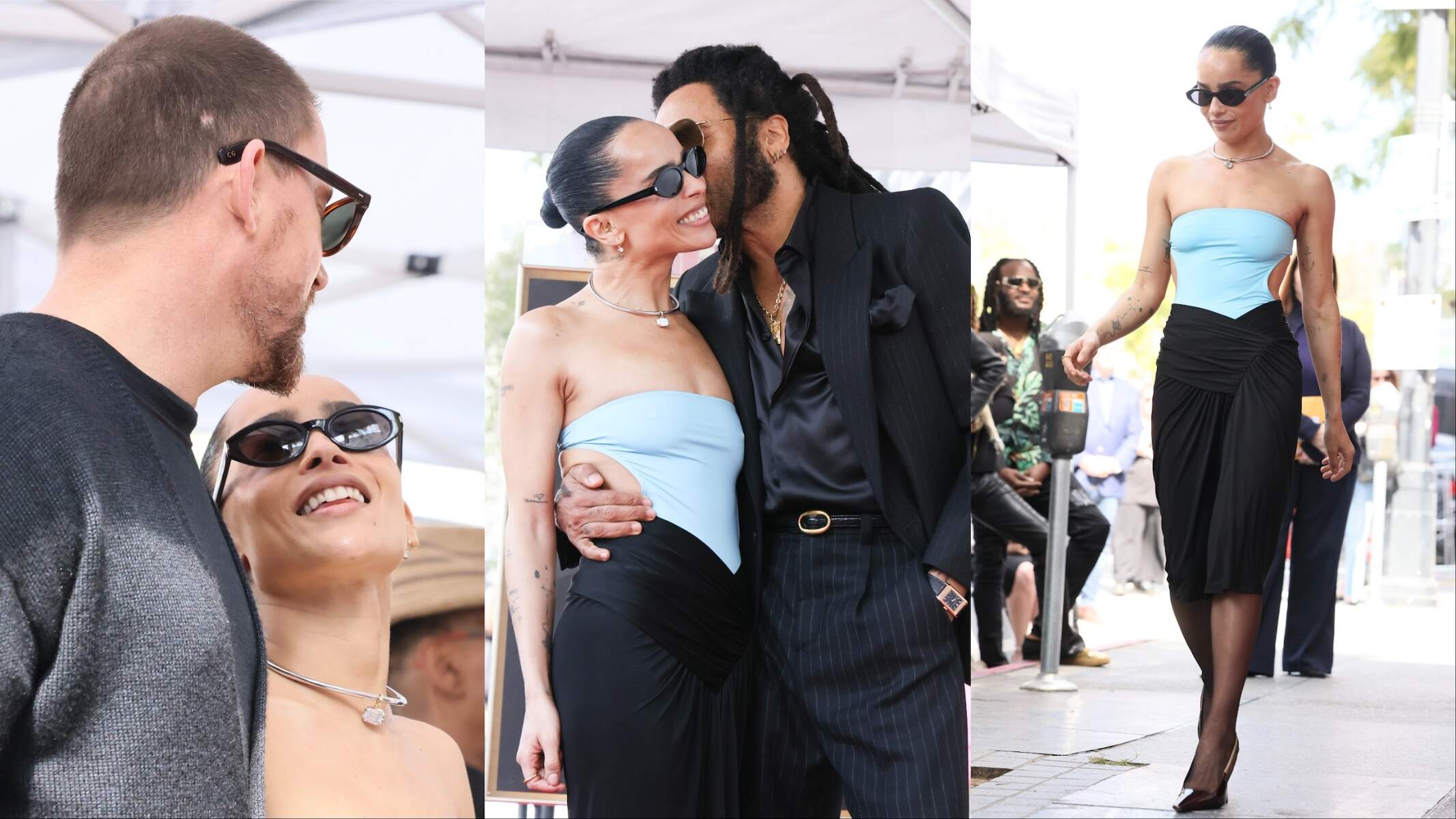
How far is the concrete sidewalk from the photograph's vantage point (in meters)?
2.64

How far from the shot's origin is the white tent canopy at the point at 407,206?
2.75 m

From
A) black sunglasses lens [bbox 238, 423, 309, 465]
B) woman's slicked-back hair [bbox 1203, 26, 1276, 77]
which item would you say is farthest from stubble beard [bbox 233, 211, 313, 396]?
woman's slicked-back hair [bbox 1203, 26, 1276, 77]

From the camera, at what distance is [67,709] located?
0.94 m

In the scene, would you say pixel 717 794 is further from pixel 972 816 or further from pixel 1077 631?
pixel 1077 631

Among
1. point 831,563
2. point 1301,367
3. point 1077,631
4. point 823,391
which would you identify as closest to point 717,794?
point 831,563

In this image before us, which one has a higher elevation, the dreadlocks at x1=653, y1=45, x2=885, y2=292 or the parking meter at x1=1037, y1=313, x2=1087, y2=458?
the dreadlocks at x1=653, y1=45, x2=885, y2=292

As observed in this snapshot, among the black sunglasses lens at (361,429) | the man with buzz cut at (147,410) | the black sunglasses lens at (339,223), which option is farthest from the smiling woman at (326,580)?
the man with buzz cut at (147,410)

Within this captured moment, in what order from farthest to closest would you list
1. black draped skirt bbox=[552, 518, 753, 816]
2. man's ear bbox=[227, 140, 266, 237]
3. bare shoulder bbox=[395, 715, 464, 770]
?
bare shoulder bbox=[395, 715, 464, 770]
black draped skirt bbox=[552, 518, 753, 816]
man's ear bbox=[227, 140, 266, 237]

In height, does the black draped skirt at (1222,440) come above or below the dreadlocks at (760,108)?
below

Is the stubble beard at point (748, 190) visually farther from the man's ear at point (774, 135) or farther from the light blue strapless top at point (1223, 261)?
the light blue strapless top at point (1223, 261)

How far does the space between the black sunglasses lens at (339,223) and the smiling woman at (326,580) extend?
107cm

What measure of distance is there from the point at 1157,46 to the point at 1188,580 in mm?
1112

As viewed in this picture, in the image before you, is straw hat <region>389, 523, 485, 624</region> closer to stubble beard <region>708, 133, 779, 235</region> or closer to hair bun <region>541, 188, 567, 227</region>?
hair bun <region>541, 188, 567, 227</region>

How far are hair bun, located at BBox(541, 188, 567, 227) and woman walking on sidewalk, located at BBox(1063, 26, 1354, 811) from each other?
3.54 ft
